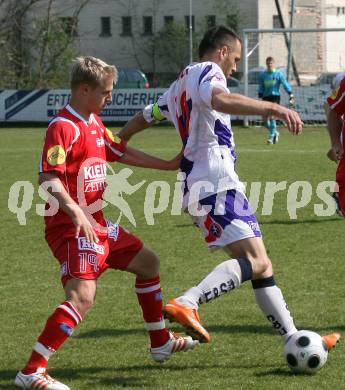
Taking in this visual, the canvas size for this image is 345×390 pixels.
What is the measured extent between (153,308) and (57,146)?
114 centimetres

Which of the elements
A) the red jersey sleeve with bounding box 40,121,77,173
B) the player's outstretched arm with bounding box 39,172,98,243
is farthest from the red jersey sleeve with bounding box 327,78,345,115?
the player's outstretched arm with bounding box 39,172,98,243

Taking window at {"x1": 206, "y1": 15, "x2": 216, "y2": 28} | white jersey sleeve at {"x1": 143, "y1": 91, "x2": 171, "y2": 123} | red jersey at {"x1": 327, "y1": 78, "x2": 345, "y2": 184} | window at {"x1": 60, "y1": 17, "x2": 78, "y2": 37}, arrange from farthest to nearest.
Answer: window at {"x1": 206, "y1": 15, "x2": 216, "y2": 28} < window at {"x1": 60, "y1": 17, "x2": 78, "y2": 37} < red jersey at {"x1": 327, "y1": 78, "x2": 345, "y2": 184} < white jersey sleeve at {"x1": 143, "y1": 91, "x2": 171, "y2": 123}

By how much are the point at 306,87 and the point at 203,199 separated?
24.3 metres

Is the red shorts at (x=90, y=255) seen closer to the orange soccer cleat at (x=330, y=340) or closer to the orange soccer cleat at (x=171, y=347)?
the orange soccer cleat at (x=171, y=347)

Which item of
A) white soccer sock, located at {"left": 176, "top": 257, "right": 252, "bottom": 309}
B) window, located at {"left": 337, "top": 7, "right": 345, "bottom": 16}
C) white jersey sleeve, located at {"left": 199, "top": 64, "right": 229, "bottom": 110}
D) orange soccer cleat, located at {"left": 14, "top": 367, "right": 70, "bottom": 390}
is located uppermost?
white jersey sleeve, located at {"left": 199, "top": 64, "right": 229, "bottom": 110}

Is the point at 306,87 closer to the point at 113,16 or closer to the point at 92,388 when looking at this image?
the point at 92,388

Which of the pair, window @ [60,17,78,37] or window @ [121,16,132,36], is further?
window @ [121,16,132,36]

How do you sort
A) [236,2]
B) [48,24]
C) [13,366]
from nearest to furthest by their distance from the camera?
[13,366], [48,24], [236,2]

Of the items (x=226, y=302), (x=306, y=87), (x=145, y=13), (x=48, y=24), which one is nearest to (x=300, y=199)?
(x=226, y=302)

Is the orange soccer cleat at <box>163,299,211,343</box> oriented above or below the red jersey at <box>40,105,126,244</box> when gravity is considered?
below

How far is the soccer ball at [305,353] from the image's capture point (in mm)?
5172

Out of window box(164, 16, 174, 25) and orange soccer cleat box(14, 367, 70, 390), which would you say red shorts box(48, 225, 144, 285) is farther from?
window box(164, 16, 174, 25)

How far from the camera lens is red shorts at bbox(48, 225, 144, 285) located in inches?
200

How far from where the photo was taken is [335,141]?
20.5 feet
